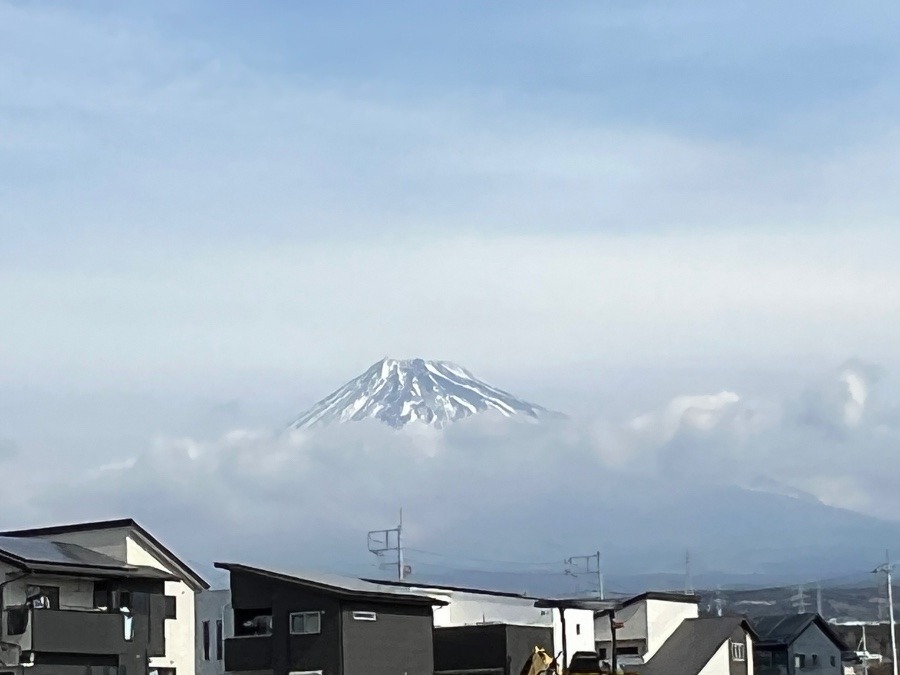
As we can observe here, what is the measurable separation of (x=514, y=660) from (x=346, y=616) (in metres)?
7.38

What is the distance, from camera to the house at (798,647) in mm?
69000

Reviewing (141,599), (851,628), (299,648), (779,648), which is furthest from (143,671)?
(851,628)

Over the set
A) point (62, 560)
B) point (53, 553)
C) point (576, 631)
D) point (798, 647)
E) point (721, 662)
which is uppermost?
point (53, 553)

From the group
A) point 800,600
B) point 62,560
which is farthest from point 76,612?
point 800,600

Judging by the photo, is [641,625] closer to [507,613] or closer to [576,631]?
[576,631]

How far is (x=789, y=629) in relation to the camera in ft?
230

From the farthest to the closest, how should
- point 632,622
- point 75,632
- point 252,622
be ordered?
point 632,622 < point 252,622 < point 75,632

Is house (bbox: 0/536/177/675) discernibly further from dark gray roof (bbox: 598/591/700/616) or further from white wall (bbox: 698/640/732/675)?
white wall (bbox: 698/640/732/675)

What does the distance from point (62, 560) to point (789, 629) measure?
40.4m

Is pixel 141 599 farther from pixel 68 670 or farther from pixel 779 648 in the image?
pixel 779 648

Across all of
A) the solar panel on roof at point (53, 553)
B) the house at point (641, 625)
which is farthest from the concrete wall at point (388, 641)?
the house at point (641, 625)

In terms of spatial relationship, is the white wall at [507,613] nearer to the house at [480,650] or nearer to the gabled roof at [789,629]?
the house at [480,650]

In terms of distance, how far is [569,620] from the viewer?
53.9m

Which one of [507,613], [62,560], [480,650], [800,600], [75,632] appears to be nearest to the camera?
[75,632]
